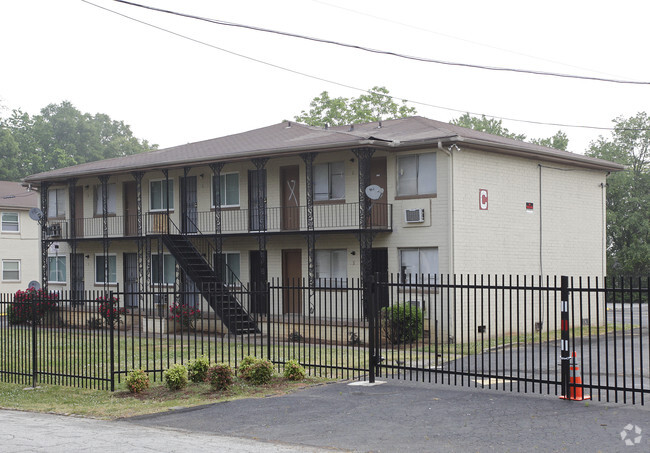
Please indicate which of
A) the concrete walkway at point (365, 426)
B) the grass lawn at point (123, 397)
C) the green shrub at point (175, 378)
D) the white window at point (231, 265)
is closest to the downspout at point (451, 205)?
the white window at point (231, 265)

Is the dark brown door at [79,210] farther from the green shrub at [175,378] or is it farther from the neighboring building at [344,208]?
the green shrub at [175,378]

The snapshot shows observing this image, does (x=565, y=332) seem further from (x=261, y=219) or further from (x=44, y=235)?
(x=44, y=235)

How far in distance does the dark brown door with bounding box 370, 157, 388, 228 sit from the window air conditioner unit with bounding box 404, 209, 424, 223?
824mm

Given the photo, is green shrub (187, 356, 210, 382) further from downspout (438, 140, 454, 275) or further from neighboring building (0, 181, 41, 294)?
neighboring building (0, 181, 41, 294)

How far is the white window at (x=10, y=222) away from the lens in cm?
4603

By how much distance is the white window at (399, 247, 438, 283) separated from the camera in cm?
2450

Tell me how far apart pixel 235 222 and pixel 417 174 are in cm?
755

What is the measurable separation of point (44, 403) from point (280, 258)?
50.3ft

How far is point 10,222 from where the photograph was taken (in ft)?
152

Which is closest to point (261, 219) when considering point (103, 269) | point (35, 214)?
point (103, 269)

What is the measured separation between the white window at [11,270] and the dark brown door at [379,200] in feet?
93.8

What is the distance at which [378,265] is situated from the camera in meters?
26.3

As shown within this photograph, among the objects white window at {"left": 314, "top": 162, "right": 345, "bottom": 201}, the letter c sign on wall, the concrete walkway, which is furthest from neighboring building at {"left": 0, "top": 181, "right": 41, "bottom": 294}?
the concrete walkway

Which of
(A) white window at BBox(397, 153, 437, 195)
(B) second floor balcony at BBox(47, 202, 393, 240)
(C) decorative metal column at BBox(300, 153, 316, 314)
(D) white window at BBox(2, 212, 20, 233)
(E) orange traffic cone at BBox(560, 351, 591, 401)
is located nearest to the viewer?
(E) orange traffic cone at BBox(560, 351, 591, 401)
